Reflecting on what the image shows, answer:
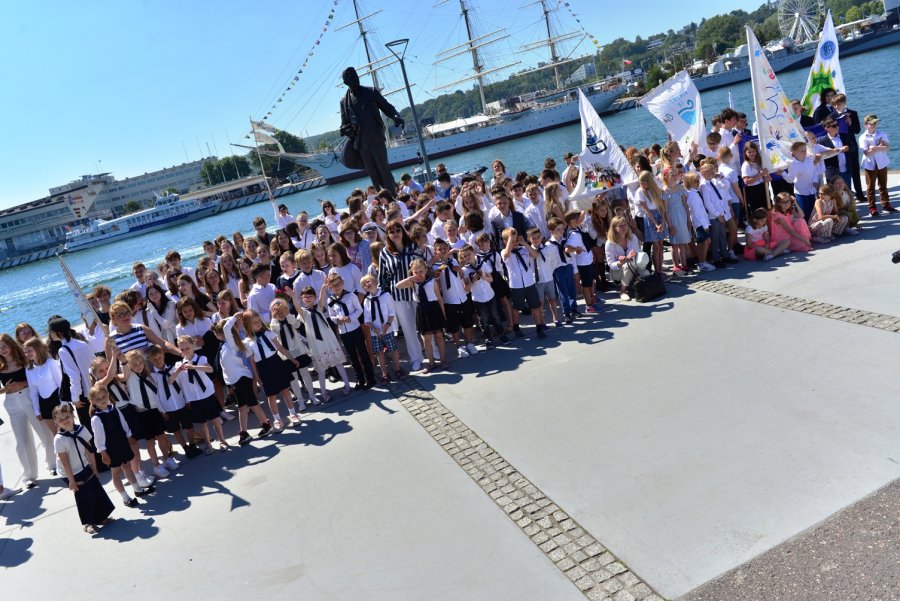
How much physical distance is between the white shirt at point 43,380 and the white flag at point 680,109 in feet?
30.3

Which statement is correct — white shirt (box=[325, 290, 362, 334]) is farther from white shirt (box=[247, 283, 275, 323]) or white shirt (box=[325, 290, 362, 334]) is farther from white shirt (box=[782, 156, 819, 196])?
white shirt (box=[782, 156, 819, 196])

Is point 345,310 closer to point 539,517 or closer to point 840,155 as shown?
point 539,517

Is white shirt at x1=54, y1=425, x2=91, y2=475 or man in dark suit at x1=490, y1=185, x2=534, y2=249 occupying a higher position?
man in dark suit at x1=490, y1=185, x2=534, y2=249

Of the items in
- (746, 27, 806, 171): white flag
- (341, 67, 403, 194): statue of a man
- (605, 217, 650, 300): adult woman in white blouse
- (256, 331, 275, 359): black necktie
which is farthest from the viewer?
(341, 67, 403, 194): statue of a man

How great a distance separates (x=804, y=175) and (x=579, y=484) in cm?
710

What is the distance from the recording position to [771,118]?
9.71 metres

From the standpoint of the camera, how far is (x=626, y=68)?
5595 inches

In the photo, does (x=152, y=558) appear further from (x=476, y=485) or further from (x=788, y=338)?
Answer: (x=788, y=338)

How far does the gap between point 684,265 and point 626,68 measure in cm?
14523

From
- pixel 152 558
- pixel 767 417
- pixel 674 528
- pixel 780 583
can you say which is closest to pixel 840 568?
pixel 780 583

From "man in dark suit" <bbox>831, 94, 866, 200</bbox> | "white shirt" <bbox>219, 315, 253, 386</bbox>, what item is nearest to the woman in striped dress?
"white shirt" <bbox>219, 315, 253, 386</bbox>

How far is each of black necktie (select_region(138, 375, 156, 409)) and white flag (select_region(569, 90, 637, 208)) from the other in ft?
20.9

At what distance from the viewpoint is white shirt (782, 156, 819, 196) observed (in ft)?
31.8

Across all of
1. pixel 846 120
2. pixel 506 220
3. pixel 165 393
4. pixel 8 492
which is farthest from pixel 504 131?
pixel 8 492
